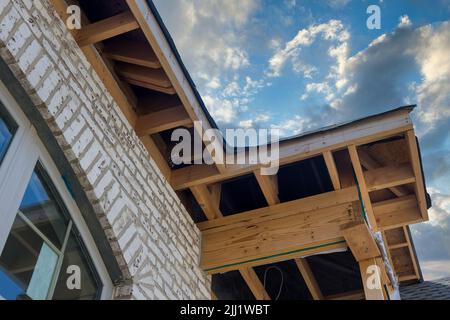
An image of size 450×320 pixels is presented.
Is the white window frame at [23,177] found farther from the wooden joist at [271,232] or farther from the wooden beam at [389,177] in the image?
the wooden beam at [389,177]

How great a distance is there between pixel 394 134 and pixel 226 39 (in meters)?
3.48

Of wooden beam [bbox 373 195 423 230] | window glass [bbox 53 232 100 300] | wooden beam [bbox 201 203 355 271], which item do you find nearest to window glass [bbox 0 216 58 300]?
window glass [bbox 53 232 100 300]

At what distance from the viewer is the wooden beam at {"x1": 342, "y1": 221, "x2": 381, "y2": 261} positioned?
11.6 feet

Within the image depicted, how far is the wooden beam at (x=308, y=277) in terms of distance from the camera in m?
4.39

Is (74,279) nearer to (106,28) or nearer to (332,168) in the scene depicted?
(106,28)

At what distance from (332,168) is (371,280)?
2.82 feet

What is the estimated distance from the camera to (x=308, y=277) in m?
4.53

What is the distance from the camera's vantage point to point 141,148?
3604 mm

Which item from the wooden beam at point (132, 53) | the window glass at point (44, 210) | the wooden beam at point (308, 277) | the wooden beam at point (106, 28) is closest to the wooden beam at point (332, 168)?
the wooden beam at point (308, 277)

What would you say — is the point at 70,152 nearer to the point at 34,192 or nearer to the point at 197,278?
the point at 34,192

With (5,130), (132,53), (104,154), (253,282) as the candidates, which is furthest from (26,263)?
(253,282)
